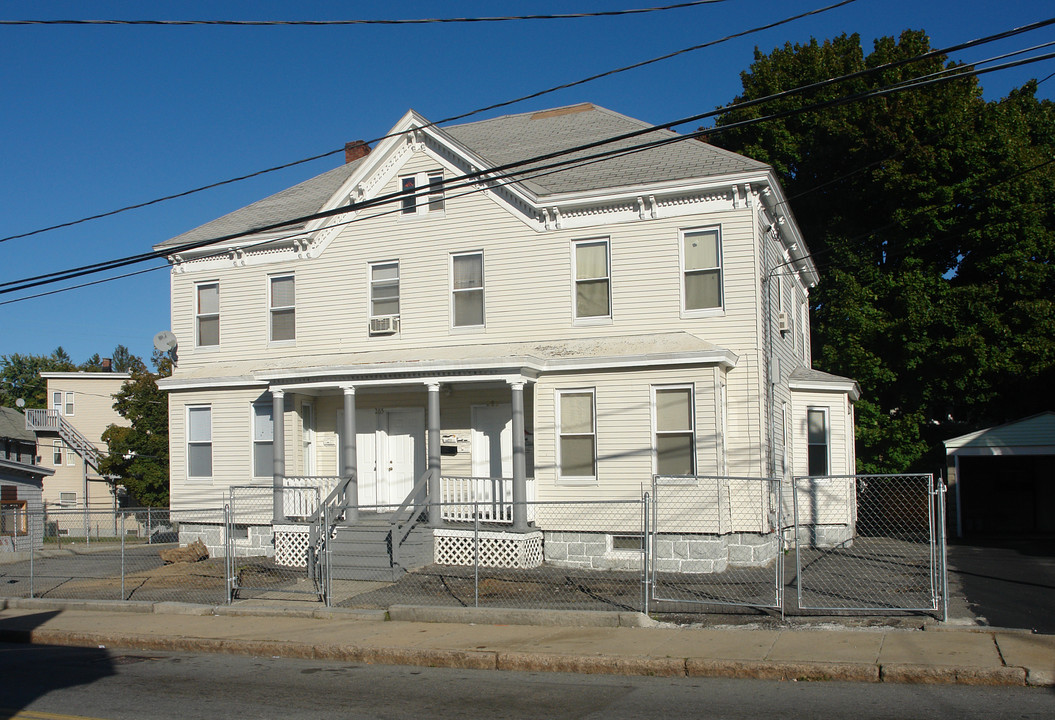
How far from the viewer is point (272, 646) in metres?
11.6

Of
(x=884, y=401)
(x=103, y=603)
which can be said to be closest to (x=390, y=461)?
(x=103, y=603)

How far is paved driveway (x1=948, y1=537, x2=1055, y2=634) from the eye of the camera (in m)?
11.7

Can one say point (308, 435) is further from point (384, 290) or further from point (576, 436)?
point (576, 436)

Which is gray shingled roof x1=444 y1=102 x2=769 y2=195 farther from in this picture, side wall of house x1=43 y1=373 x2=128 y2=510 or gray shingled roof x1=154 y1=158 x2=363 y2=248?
side wall of house x1=43 y1=373 x2=128 y2=510

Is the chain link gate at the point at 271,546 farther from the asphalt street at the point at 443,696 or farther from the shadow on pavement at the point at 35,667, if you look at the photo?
the asphalt street at the point at 443,696

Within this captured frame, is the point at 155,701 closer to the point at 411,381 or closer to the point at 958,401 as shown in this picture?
the point at 411,381

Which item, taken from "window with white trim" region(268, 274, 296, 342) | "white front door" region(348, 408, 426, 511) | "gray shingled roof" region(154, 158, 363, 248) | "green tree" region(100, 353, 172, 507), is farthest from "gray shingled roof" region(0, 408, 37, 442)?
"white front door" region(348, 408, 426, 511)

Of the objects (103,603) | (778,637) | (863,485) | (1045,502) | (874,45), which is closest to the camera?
(778,637)

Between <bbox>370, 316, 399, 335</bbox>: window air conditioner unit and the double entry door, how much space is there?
1.69m

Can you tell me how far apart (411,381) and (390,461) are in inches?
107

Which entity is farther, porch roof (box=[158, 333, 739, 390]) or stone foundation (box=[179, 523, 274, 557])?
stone foundation (box=[179, 523, 274, 557])

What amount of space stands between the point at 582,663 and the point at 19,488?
36.1 m

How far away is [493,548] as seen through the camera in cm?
1716

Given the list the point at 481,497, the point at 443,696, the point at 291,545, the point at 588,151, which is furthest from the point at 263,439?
the point at 443,696
